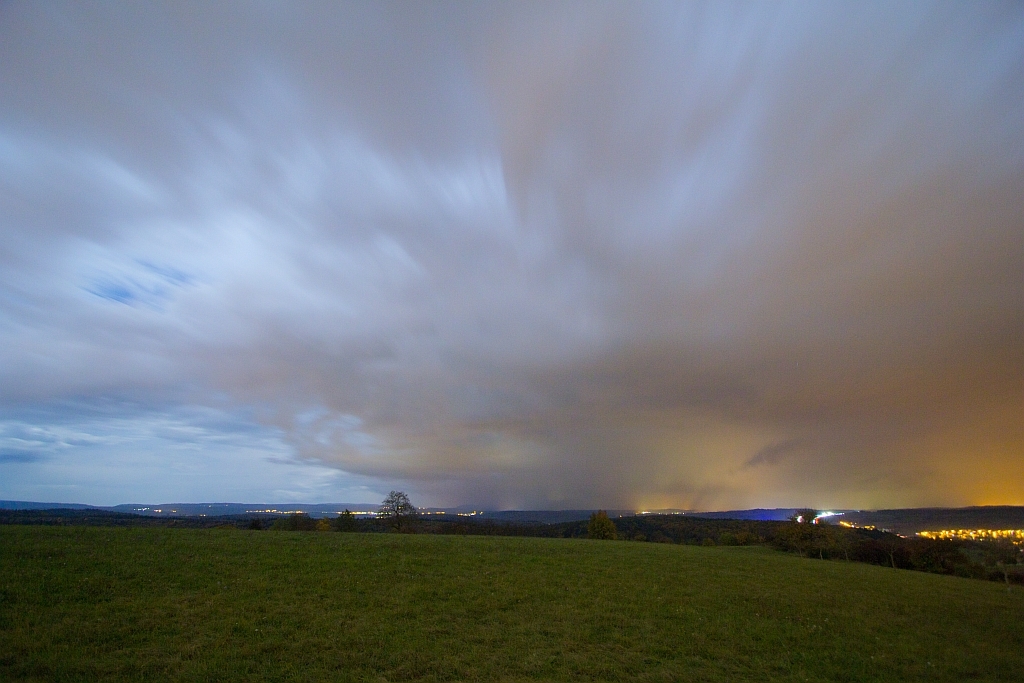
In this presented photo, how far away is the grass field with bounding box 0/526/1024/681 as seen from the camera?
33.2ft

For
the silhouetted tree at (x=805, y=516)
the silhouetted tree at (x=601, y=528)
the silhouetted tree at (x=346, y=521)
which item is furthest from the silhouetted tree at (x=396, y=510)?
the silhouetted tree at (x=805, y=516)

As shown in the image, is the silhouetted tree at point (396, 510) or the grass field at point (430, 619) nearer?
the grass field at point (430, 619)

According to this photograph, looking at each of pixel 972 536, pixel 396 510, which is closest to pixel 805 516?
pixel 972 536

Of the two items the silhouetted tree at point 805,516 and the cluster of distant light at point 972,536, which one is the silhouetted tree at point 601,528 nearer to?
the silhouetted tree at point 805,516

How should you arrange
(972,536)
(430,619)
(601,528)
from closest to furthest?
1. (430,619)
2. (972,536)
3. (601,528)

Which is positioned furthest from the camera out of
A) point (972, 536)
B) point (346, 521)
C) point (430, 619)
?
point (972, 536)

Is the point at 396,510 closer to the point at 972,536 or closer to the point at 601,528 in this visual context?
the point at 601,528

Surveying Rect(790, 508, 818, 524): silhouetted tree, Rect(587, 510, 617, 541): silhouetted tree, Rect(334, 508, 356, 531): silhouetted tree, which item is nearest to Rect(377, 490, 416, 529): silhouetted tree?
Rect(334, 508, 356, 531): silhouetted tree

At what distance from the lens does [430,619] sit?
13.4 metres

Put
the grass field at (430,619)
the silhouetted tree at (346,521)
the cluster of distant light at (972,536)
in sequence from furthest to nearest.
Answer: the silhouetted tree at (346,521) → the cluster of distant light at (972,536) → the grass field at (430,619)

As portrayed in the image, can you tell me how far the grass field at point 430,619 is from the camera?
10125mm

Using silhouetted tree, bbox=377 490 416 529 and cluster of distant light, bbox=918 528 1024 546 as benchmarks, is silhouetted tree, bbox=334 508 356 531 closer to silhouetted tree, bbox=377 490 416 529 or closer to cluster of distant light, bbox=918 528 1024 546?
silhouetted tree, bbox=377 490 416 529

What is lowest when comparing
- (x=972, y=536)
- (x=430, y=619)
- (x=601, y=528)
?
(x=430, y=619)

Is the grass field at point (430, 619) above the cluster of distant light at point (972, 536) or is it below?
below
